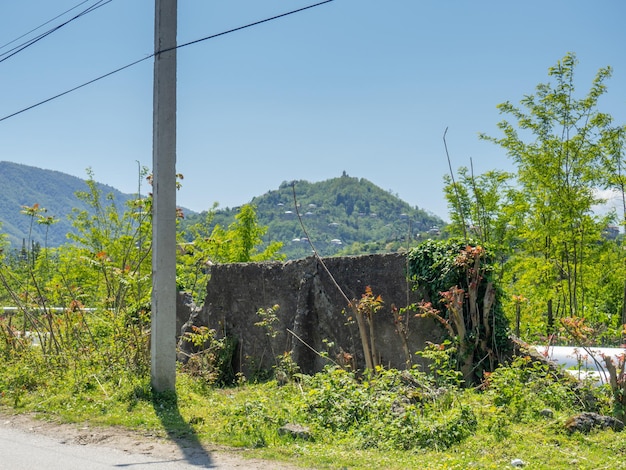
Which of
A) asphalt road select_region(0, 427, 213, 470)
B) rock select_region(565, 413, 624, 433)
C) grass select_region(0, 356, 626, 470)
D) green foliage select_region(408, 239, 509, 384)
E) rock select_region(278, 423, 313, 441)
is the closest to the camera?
grass select_region(0, 356, 626, 470)

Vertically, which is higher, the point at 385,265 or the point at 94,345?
the point at 385,265

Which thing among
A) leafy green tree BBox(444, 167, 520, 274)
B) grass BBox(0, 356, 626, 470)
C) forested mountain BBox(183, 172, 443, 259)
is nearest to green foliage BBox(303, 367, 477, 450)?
grass BBox(0, 356, 626, 470)

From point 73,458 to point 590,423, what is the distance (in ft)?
17.7

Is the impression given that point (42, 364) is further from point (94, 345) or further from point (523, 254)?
point (523, 254)

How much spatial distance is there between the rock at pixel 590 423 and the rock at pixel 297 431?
2.76 meters

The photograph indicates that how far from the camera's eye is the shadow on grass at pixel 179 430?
23.5 feet

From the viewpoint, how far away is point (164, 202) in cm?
995

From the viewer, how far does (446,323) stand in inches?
384

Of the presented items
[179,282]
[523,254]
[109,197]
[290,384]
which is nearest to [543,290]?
[523,254]

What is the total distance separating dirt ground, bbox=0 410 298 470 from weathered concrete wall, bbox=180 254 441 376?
12.8 feet

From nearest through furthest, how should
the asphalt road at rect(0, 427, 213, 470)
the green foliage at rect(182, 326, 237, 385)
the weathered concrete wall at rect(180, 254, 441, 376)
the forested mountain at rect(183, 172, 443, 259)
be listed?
the asphalt road at rect(0, 427, 213, 470)
the weathered concrete wall at rect(180, 254, 441, 376)
the green foliage at rect(182, 326, 237, 385)
the forested mountain at rect(183, 172, 443, 259)

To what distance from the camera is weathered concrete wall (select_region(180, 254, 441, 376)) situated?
10816mm

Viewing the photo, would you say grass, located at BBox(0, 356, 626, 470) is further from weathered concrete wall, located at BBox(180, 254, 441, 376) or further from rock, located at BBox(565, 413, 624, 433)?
weathered concrete wall, located at BBox(180, 254, 441, 376)

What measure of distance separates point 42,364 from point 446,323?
23.6 ft
